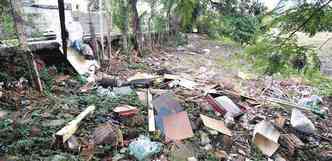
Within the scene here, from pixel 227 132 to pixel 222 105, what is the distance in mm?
675

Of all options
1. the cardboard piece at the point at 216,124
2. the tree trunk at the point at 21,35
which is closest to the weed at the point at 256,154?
the cardboard piece at the point at 216,124

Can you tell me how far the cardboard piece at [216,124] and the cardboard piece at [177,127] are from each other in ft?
0.82

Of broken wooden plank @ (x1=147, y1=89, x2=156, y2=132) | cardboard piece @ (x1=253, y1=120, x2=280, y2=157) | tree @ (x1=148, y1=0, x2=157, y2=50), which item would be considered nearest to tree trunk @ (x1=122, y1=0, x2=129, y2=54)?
tree @ (x1=148, y1=0, x2=157, y2=50)

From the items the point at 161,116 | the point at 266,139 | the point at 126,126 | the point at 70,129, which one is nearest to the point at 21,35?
the point at 70,129

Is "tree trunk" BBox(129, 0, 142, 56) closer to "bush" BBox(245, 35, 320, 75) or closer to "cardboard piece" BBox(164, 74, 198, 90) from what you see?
"cardboard piece" BBox(164, 74, 198, 90)

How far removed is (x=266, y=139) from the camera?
3.43 m

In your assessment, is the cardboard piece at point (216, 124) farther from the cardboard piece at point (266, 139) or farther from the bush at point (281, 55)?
the bush at point (281, 55)

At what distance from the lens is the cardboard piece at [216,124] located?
348 centimetres

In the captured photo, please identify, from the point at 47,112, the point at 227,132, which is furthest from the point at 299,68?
the point at 47,112

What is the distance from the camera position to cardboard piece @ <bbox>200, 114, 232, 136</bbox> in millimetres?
3476

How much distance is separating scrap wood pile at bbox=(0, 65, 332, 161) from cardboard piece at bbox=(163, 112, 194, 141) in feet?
0.04

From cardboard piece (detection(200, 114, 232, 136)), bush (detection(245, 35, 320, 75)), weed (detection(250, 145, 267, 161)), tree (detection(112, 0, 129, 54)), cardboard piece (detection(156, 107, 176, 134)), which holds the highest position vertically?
tree (detection(112, 0, 129, 54))

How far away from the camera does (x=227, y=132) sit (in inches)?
137

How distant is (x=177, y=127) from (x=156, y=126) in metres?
0.28
